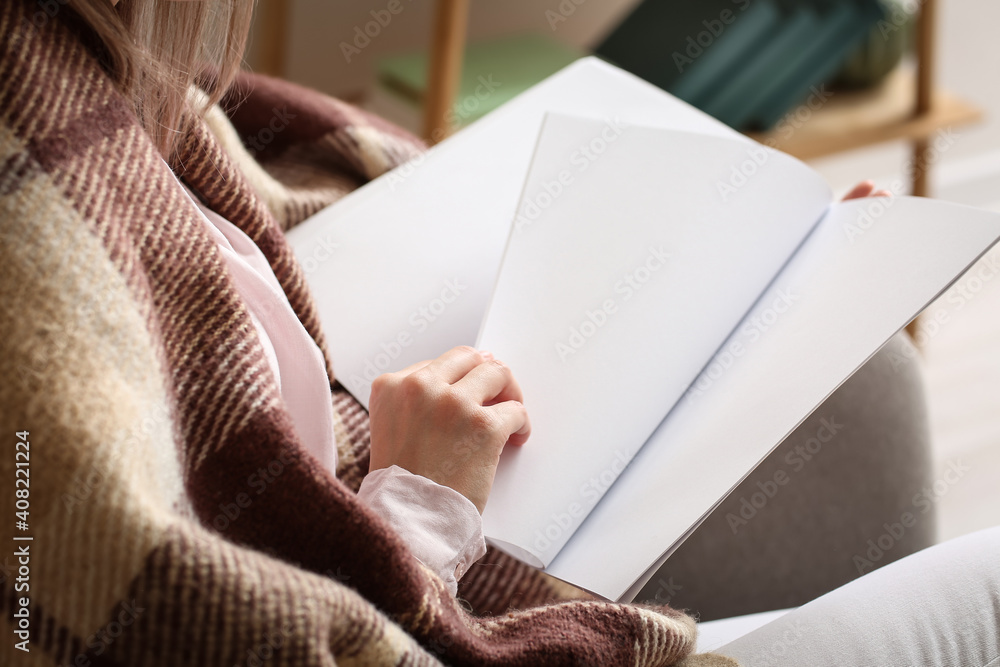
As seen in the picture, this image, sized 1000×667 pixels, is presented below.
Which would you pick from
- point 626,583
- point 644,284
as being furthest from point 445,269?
point 626,583

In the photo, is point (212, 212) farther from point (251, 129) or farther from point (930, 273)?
point (930, 273)

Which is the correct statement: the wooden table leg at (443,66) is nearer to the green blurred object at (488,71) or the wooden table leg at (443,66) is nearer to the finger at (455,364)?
the green blurred object at (488,71)

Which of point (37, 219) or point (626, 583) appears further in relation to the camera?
point (626, 583)

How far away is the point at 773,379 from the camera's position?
0.54 meters

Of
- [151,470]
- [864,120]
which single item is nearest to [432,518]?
[151,470]

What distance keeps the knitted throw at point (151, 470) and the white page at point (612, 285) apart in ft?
0.31

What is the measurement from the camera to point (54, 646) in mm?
346

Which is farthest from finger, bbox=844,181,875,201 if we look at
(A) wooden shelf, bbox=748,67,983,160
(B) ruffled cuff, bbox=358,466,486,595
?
(A) wooden shelf, bbox=748,67,983,160

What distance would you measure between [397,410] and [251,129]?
35cm

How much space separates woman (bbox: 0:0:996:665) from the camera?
0.34 meters

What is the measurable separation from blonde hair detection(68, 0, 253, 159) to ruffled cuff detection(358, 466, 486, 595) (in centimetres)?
23

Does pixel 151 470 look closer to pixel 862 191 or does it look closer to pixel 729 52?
pixel 862 191

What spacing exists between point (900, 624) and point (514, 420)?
24cm

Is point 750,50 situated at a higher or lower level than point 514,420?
higher
